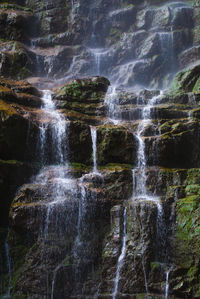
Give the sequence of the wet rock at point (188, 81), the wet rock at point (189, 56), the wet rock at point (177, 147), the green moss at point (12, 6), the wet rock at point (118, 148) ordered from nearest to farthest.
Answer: the wet rock at point (177, 147), the wet rock at point (118, 148), the wet rock at point (188, 81), the wet rock at point (189, 56), the green moss at point (12, 6)

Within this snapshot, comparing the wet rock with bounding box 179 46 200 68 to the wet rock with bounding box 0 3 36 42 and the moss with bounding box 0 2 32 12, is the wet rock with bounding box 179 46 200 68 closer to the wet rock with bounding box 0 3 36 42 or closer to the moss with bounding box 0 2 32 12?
the wet rock with bounding box 0 3 36 42

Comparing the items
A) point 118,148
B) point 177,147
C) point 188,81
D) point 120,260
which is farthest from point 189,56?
point 120,260

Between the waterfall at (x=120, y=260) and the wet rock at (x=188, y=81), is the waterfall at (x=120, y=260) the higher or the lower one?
the lower one

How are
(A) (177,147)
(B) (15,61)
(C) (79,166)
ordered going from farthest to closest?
(B) (15,61) < (A) (177,147) < (C) (79,166)

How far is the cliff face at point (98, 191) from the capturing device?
853 cm

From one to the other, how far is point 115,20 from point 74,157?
65.5 feet

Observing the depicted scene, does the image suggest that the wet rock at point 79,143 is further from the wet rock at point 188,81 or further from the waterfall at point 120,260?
the wet rock at point 188,81

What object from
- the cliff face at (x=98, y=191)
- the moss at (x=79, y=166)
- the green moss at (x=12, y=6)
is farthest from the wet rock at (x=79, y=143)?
the green moss at (x=12, y=6)

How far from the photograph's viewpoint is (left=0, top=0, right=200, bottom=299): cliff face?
8531mm

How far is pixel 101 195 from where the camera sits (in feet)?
33.0

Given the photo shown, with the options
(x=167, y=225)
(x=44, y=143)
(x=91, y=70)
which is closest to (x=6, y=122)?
(x=44, y=143)

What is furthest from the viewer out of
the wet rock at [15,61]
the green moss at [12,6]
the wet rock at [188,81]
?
the green moss at [12,6]

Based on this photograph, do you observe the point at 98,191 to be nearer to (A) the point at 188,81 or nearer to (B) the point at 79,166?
(B) the point at 79,166

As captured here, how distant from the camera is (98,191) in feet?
33.2
